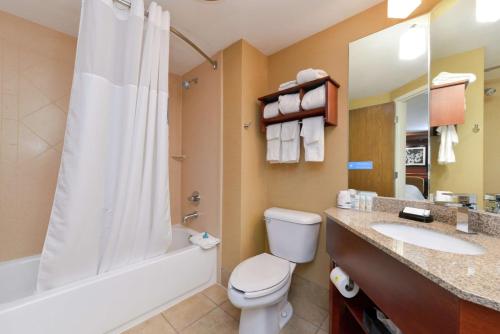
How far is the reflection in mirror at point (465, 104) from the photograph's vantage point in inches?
33.3

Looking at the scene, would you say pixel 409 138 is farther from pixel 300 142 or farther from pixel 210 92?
pixel 210 92

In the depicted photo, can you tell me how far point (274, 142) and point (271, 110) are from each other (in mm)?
267

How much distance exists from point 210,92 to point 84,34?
97 centimetres

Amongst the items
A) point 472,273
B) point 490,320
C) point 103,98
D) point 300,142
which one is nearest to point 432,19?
point 300,142

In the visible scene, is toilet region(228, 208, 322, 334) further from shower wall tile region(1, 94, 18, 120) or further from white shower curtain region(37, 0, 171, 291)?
shower wall tile region(1, 94, 18, 120)

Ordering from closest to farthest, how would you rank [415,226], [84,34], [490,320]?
[490,320]
[415,226]
[84,34]

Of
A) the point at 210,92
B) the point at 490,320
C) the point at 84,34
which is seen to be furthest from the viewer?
the point at 210,92

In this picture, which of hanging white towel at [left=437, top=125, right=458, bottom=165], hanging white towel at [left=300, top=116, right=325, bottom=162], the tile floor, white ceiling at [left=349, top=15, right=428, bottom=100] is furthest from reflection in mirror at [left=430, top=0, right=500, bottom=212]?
the tile floor

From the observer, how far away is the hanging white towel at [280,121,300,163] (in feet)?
4.88

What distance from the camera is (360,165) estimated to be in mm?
1312

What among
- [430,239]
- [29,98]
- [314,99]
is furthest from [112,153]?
[430,239]

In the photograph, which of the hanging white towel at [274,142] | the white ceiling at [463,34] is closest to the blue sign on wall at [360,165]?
the hanging white towel at [274,142]

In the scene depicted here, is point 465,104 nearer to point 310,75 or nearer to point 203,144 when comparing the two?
point 310,75

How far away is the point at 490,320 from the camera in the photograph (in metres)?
0.40
